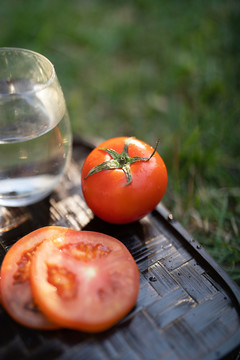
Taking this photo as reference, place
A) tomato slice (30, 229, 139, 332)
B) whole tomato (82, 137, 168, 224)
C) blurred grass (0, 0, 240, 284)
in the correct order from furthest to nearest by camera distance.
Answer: blurred grass (0, 0, 240, 284) < whole tomato (82, 137, 168, 224) < tomato slice (30, 229, 139, 332)

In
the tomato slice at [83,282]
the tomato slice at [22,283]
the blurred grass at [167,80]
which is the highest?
the tomato slice at [83,282]

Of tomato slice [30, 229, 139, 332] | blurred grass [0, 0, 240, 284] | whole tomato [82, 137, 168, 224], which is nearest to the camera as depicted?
tomato slice [30, 229, 139, 332]

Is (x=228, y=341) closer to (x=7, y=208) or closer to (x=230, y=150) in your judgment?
(x=7, y=208)

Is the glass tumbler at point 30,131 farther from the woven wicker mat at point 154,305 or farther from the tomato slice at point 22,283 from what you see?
the tomato slice at point 22,283

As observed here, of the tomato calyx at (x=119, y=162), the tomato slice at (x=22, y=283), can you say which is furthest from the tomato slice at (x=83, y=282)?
the tomato calyx at (x=119, y=162)

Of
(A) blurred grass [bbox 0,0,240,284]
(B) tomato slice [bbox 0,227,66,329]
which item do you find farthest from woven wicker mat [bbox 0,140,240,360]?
(A) blurred grass [bbox 0,0,240,284]

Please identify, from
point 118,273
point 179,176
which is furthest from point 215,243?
point 118,273

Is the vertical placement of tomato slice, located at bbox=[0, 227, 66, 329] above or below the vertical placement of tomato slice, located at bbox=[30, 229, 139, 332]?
below

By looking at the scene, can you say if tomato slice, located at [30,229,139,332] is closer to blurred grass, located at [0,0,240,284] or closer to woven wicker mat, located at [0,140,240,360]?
woven wicker mat, located at [0,140,240,360]
